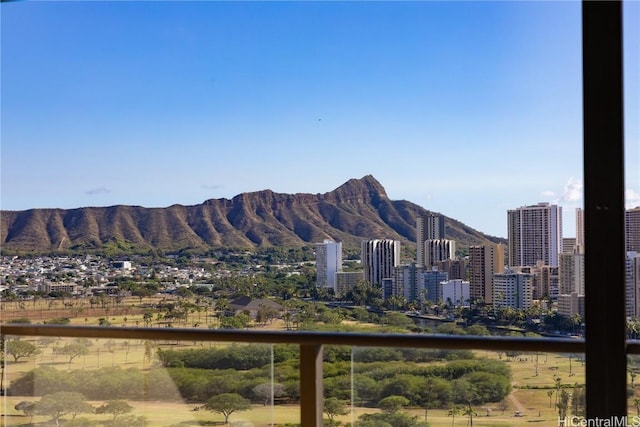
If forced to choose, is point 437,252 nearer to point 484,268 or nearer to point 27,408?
point 484,268

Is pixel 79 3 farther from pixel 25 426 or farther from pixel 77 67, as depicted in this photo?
pixel 25 426

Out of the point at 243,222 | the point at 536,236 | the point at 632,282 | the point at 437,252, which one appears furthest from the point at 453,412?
the point at 243,222

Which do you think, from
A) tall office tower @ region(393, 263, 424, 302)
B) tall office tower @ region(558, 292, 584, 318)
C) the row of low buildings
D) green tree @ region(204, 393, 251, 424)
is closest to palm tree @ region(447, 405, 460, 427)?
green tree @ region(204, 393, 251, 424)

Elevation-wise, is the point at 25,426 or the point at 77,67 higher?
the point at 77,67

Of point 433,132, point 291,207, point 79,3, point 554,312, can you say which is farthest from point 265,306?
point 79,3

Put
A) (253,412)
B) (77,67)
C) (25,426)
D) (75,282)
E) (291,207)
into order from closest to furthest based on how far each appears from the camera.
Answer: (253,412)
(25,426)
(75,282)
(77,67)
(291,207)

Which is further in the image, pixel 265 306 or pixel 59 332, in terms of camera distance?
pixel 265 306
